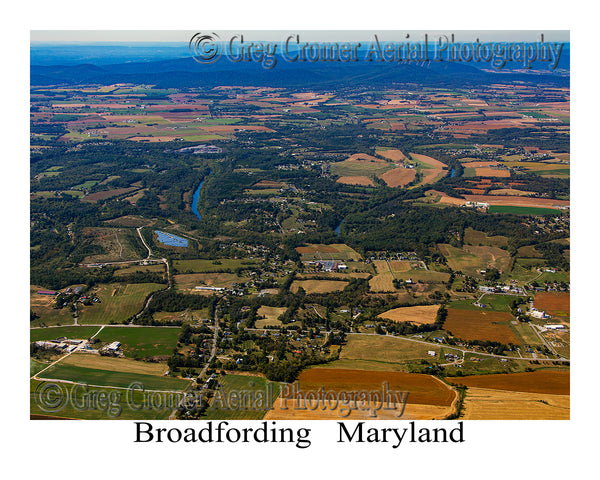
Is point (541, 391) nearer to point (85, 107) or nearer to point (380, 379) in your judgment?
point (380, 379)

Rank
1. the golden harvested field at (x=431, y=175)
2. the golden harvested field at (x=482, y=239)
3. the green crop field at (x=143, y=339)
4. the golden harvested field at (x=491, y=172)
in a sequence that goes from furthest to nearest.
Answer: the golden harvested field at (x=491, y=172), the golden harvested field at (x=431, y=175), the golden harvested field at (x=482, y=239), the green crop field at (x=143, y=339)

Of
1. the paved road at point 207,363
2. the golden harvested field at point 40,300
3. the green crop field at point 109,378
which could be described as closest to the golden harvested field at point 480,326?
the paved road at point 207,363

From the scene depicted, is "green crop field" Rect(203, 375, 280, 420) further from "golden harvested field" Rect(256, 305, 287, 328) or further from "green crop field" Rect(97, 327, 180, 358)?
"golden harvested field" Rect(256, 305, 287, 328)

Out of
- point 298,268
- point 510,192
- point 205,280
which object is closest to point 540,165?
point 510,192

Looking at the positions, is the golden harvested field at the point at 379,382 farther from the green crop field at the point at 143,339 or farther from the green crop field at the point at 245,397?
the green crop field at the point at 143,339

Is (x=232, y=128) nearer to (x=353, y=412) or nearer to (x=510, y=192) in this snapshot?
(x=510, y=192)
